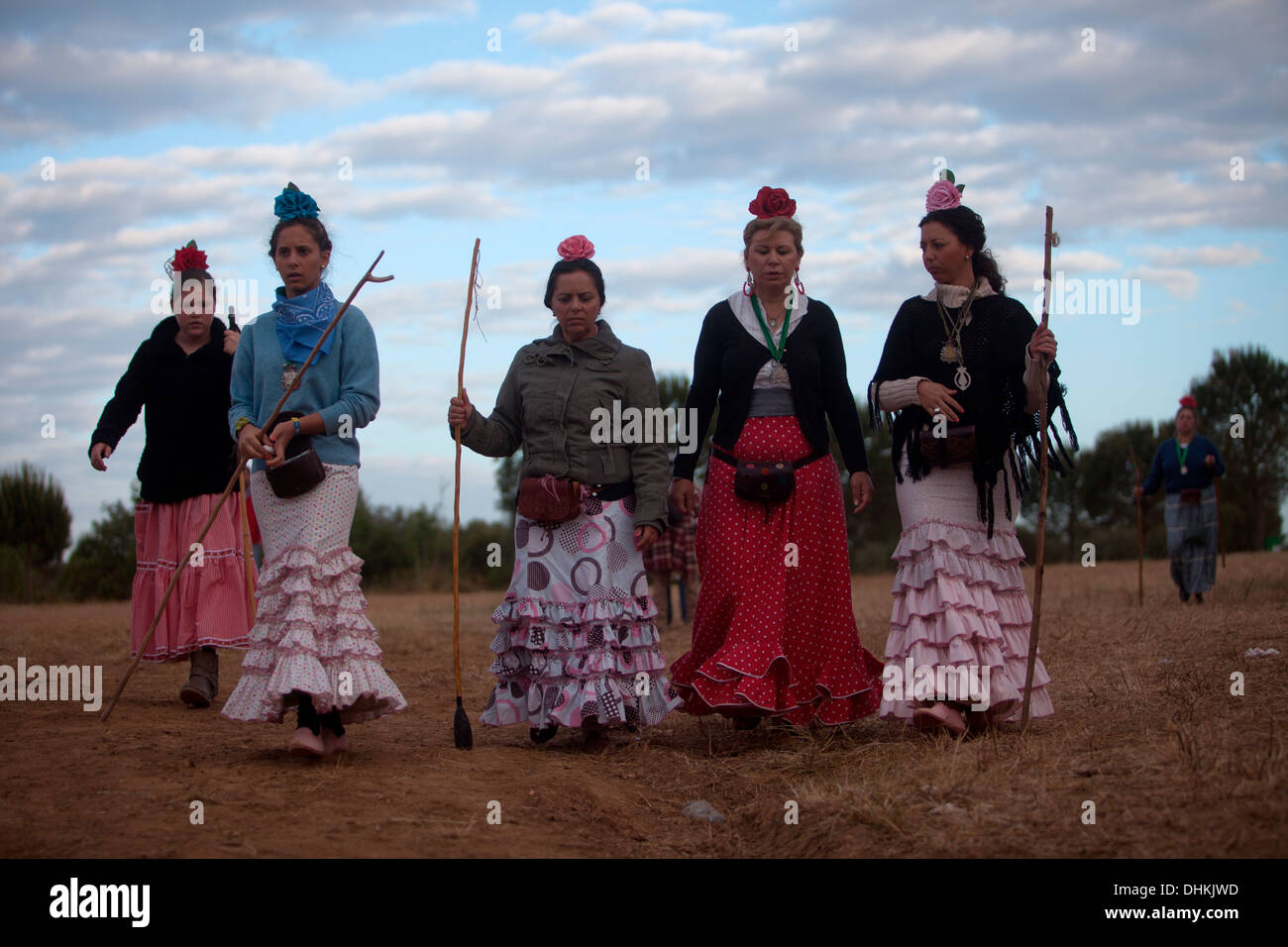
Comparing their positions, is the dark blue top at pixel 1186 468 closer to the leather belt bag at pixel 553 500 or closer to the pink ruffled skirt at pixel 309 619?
the leather belt bag at pixel 553 500

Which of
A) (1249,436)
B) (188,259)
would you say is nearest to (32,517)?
(188,259)

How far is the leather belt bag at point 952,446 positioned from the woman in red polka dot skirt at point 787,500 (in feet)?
1.12

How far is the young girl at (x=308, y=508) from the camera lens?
194 inches

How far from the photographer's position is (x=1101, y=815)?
3898 mm

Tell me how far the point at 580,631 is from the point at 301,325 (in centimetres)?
186

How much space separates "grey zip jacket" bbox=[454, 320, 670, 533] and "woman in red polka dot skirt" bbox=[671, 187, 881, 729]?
0.22 m

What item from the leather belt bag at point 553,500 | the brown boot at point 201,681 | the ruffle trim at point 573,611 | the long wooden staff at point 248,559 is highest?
the leather belt bag at point 553,500

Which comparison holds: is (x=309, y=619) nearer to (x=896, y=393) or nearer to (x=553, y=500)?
(x=553, y=500)

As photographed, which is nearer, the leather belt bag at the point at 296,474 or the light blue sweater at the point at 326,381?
the leather belt bag at the point at 296,474

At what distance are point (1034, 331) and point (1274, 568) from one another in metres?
16.1

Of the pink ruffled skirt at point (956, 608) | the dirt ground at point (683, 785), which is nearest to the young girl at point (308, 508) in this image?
the dirt ground at point (683, 785)

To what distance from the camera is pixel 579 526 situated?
580 centimetres

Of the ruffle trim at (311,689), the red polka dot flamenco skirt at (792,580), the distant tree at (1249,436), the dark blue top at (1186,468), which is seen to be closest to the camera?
the ruffle trim at (311,689)

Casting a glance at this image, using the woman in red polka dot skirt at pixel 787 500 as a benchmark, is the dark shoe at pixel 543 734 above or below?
below
